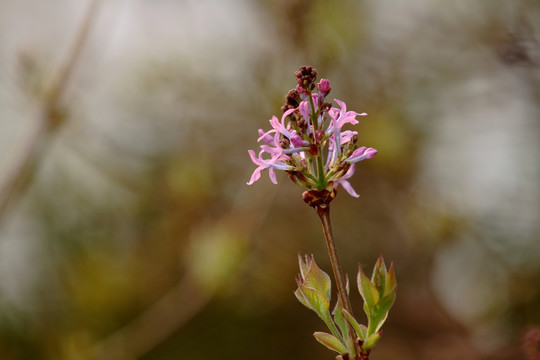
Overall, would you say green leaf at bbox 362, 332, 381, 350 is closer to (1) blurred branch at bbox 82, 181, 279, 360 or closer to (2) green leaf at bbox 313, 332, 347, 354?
(2) green leaf at bbox 313, 332, 347, 354

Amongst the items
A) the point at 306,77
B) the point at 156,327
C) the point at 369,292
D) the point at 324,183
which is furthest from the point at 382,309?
the point at 156,327

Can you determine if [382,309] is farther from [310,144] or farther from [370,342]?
[310,144]

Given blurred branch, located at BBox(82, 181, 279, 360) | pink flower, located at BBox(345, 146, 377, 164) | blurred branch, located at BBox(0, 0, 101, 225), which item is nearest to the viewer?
pink flower, located at BBox(345, 146, 377, 164)

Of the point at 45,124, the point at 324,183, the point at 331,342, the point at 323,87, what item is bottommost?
the point at 331,342

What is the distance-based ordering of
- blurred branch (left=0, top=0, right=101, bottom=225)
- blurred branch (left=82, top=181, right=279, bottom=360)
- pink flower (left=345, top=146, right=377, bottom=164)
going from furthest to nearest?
blurred branch (left=82, top=181, right=279, bottom=360) → blurred branch (left=0, top=0, right=101, bottom=225) → pink flower (left=345, top=146, right=377, bottom=164)

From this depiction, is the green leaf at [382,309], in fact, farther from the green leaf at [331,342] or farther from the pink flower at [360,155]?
the pink flower at [360,155]

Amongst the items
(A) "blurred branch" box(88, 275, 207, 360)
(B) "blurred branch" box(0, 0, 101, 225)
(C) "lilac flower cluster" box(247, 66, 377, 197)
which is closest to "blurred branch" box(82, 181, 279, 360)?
(A) "blurred branch" box(88, 275, 207, 360)

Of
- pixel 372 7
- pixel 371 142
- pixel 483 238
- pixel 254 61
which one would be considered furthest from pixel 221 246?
pixel 372 7

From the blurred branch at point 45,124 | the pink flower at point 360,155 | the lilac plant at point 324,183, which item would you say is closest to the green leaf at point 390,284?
the lilac plant at point 324,183
